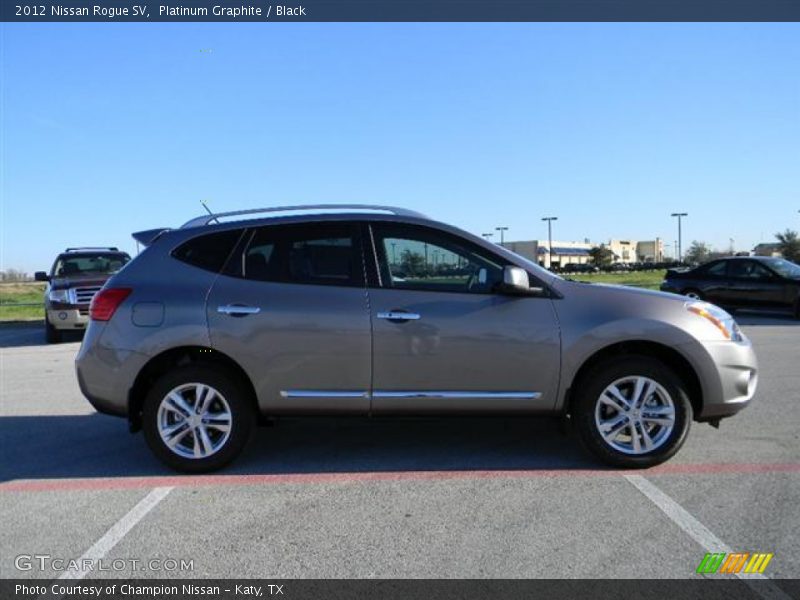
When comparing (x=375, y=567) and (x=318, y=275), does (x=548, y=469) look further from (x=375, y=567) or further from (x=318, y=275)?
(x=318, y=275)

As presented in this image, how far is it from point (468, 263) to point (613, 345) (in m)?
1.18

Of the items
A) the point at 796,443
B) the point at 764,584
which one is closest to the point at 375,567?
the point at 764,584

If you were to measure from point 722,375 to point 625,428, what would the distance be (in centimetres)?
77

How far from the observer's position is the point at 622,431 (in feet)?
15.3

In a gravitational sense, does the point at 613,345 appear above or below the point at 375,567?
above

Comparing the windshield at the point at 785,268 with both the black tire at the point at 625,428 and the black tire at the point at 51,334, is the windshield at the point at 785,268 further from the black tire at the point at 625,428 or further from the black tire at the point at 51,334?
the black tire at the point at 51,334

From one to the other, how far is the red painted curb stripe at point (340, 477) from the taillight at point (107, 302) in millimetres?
1174

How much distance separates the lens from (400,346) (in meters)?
4.62

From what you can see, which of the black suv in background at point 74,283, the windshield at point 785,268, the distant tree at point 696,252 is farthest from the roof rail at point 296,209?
the distant tree at point 696,252

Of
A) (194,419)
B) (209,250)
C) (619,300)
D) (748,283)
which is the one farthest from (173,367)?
(748,283)

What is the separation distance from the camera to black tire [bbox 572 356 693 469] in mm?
4590

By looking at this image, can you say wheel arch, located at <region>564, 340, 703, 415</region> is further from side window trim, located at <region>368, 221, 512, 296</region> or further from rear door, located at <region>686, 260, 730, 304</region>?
rear door, located at <region>686, 260, 730, 304</region>

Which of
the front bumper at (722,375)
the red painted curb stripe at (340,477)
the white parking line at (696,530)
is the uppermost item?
the front bumper at (722,375)

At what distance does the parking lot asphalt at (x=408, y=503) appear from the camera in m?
3.39
